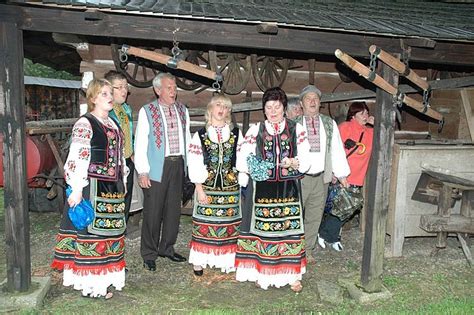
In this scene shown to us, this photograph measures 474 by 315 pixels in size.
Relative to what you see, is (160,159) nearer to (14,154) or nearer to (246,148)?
(246,148)

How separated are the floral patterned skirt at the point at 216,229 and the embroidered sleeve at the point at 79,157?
Result: 133cm

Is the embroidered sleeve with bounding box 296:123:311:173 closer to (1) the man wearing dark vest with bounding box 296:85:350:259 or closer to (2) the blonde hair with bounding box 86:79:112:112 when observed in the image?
(1) the man wearing dark vest with bounding box 296:85:350:259

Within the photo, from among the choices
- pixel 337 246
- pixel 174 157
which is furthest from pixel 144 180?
pixel 337 246

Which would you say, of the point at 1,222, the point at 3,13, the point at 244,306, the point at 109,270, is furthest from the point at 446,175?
the point at 1,222

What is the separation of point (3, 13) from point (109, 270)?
240 cm

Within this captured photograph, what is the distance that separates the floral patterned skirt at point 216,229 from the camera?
4.97m

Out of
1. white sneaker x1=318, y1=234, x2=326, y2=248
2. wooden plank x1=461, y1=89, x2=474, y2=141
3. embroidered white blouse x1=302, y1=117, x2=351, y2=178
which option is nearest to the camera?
embroidered white blouse x1=302, y1=117, x2=351, y2=178

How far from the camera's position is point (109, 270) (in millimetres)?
4445

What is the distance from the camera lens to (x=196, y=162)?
4.80 metres

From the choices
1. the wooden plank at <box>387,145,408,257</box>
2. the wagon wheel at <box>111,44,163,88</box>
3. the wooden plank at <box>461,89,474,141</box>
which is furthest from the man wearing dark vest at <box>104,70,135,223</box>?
the wooden plank at <box>461,89,474,141</box>

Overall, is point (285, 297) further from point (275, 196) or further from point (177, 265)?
point (177, 265)

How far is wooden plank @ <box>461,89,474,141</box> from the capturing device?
6725mm

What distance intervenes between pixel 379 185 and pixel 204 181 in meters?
1.72

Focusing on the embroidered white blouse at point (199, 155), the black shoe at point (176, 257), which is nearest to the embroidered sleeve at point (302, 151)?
the embroidered white blouse at point (199, 155)
